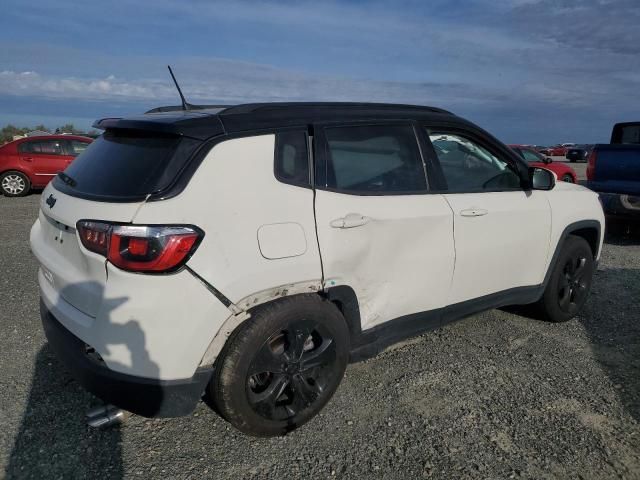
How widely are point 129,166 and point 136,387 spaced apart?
1.03 meters

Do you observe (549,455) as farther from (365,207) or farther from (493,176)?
(493,176)

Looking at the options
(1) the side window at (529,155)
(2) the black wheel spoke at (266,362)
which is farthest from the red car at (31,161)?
(1) the side window at (529,155)

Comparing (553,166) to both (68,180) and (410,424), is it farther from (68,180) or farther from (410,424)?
(68,180)

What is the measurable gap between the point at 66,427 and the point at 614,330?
4.08 meters

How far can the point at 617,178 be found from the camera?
7.56m

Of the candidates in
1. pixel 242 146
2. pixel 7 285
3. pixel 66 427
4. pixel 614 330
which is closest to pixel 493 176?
pixel 614 330

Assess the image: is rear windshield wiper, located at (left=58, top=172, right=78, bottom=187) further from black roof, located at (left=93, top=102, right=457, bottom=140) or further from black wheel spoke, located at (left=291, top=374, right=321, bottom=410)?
black wheel spoke, located at (left=291, top=374, right=321, bottom=410)

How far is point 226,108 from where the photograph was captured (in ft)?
9.13

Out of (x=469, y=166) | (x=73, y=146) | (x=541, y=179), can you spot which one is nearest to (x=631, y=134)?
(x=541, y=179)

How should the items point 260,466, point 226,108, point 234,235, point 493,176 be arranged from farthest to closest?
point 493,176
point 226,108
point 260,466
point 234,235

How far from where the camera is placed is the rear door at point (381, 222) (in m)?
2.78

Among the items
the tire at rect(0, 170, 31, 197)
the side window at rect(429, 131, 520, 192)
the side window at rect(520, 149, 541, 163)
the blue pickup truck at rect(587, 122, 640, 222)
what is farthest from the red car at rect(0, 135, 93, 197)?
the side window at rect(520, 149, 541, 163)

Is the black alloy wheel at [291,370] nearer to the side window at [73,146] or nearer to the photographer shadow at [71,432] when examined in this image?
the photographer shadow at [71,432]

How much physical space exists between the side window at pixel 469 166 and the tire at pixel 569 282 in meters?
0.85
